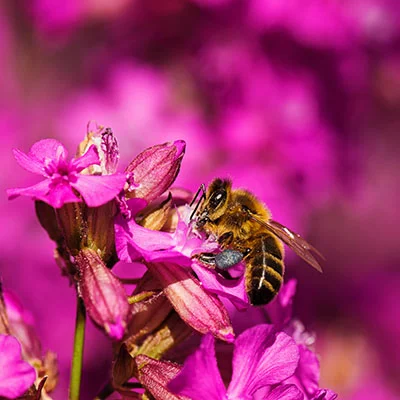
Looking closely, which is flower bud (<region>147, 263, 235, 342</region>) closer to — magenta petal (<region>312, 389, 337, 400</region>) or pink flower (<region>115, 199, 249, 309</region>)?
pink flower (<region>115, 199, 249, 309</region>)

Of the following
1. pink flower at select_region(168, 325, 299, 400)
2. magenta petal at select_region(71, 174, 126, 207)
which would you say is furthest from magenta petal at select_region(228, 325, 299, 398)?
magenta petal at select_region(71, 174, 126, 207)

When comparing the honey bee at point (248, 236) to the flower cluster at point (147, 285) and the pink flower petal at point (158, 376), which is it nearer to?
the flower cluster at point (147, 285)

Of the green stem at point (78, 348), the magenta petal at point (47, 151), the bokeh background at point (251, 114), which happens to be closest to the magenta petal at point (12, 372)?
the green stem at point (78, 348)

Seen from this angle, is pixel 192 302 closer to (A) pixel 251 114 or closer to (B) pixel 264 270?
(B) pixel 264 270

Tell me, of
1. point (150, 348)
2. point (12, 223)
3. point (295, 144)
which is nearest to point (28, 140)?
point (12, 223)

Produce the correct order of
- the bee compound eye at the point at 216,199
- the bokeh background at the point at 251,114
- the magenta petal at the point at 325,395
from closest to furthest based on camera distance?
the magenta petal at the point at 325,395 < the bee compound eye at the point at 216,199 < the bokeh background at the point at 251,114

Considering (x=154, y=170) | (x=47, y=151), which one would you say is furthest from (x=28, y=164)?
Result: (x=154, y=170)
